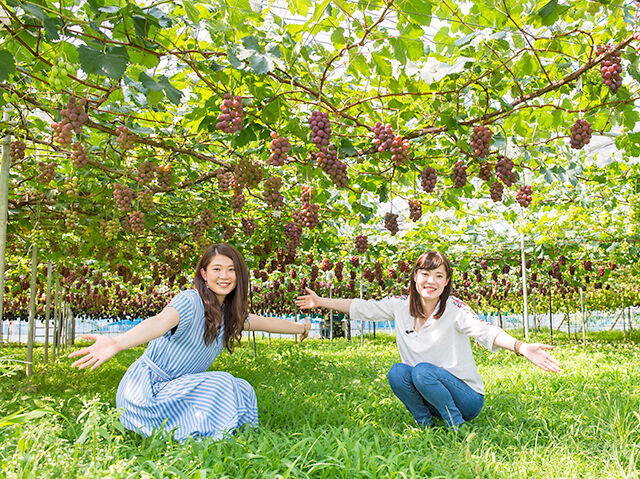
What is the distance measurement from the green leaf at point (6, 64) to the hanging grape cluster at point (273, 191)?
1802 millimetres

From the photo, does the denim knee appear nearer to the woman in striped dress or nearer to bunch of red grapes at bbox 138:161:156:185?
the woman in striped dress

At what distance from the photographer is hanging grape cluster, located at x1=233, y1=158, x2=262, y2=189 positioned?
3.92 meters

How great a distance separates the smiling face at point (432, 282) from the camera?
145 inches

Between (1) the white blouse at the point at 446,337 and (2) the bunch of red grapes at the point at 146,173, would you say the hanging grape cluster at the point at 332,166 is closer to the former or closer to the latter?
(1) the white blouse at the point at 446,337

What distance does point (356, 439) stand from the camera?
2.97m

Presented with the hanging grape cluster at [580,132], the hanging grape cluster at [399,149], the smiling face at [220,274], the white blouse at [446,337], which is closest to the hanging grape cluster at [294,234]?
the white blouse at [446,337]

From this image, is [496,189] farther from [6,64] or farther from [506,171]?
[6,64]

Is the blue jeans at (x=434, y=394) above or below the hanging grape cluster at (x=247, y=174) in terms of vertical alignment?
below

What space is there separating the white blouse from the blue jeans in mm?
120

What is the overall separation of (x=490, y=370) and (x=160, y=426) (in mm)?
5616

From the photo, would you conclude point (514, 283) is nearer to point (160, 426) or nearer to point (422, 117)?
point (422, 117)

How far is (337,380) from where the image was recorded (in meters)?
6.40

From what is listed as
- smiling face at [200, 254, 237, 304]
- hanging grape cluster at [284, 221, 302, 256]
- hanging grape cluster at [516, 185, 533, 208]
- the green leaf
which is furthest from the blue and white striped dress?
hanging grape cluster at [516, 185, 533, 208]

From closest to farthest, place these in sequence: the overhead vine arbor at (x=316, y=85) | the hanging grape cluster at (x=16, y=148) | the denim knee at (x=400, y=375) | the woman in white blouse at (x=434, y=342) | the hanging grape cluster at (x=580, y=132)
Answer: the overhead vine arbor at (x=316, y=85) < the hanging grape cluster at (x=580, y=132) < the woman in white blouse at (x=434, y=342) < the denim knee at (x=400, y=375) < the hanging grape cluster at (x=16, y=148)
